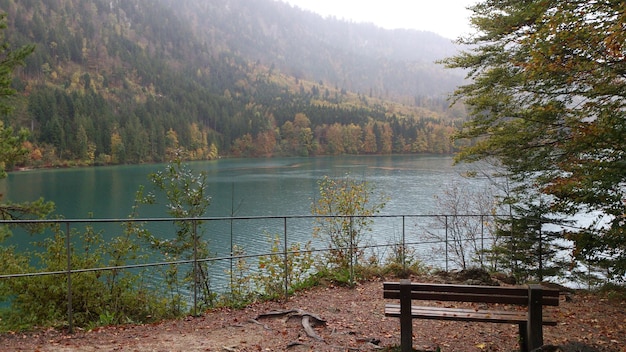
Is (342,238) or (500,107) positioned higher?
(500,107)

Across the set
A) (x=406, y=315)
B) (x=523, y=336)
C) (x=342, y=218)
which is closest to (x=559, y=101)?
(x=342, y=218)

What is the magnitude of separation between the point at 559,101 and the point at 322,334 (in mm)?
6842

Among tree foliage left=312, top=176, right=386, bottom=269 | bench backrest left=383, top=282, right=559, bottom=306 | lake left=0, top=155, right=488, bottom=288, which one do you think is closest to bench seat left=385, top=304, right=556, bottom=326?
bench backrest left=383, top=282, right=559, bottom=306

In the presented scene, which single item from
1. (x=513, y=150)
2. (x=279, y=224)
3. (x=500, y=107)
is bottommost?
(x=279, y=224)

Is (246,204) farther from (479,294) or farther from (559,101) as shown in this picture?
(479,294)

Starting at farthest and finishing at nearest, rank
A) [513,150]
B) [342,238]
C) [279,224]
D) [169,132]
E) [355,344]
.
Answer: [169,132]
[279,224]
[342,238]
[513,150]
[355,344]

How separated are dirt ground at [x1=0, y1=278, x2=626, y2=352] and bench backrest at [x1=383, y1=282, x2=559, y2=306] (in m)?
0.50

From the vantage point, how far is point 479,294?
4.75m

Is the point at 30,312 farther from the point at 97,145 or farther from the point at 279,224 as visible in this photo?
the point at 97,145

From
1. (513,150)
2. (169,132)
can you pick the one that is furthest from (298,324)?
(169,132)

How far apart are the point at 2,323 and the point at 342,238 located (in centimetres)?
693

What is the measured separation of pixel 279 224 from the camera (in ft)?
89.7

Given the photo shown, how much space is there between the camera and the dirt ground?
5.38m

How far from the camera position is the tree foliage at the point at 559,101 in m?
6.86
